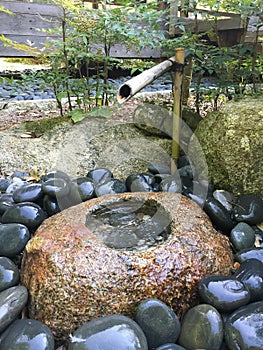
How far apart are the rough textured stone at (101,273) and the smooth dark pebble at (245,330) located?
0.79ft

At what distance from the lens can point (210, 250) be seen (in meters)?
1.87

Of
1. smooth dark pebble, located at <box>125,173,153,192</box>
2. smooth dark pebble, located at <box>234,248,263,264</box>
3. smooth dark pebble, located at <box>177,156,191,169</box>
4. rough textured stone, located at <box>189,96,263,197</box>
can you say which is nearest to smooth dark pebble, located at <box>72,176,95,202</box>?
smooth dark pebble, located at <box>125,173,153,192</box>

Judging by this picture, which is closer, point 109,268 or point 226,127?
point 109,268

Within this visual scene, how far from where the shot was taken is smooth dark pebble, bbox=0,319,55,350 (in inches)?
57.0

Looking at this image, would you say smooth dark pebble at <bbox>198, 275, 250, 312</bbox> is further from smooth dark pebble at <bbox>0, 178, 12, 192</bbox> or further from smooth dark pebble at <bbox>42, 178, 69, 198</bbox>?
smooth dark pebble at <bbox>0, 178, 12, 192</bbox>

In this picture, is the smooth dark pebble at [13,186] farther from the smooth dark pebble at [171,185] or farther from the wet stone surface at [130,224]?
the smooth dark pebble at [171,185]

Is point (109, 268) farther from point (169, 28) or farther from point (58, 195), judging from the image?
point (169, 28)

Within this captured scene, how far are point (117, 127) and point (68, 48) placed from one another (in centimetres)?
90

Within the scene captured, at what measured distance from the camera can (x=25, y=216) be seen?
215 centimetres

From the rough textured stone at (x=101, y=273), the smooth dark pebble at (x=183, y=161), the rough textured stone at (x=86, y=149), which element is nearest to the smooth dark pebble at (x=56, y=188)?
the rough textured stone at (x=101, y=273)

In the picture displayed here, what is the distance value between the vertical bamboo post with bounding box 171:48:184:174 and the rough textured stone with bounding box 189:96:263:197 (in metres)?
0.27

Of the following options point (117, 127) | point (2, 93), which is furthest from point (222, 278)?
point (2, 93)

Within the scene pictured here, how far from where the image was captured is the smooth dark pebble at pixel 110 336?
54.7 inches

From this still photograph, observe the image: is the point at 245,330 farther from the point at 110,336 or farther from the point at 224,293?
the point at 110,336
